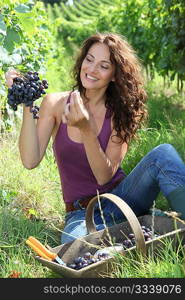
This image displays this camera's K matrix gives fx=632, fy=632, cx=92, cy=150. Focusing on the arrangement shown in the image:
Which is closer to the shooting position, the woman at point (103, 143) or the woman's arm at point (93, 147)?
the woman's arm at point (93, 147)

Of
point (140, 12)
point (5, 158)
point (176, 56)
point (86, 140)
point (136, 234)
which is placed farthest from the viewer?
point (140, 12)

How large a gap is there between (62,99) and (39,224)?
701mm

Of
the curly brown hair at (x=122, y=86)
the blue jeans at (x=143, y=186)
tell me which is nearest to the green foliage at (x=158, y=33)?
the curly brown hair at (x=122, y=86)

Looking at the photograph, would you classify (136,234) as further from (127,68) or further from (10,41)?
(10,41)

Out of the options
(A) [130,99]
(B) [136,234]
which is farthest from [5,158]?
(B) [136,234]

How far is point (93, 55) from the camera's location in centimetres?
324

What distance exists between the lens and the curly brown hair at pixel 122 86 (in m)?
3.27

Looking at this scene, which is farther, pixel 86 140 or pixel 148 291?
pixel 86 140

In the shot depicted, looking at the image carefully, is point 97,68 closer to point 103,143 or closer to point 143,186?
point 103,143

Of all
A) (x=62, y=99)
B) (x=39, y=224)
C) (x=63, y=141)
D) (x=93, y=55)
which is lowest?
(x=39, y=224)

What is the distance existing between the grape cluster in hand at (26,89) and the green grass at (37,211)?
585 millimetres

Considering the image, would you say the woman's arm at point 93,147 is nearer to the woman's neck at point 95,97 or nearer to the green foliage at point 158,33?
the woman's neck at point 95,97

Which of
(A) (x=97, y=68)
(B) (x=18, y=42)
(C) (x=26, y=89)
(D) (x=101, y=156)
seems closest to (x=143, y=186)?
(D) (x=101, y=156)

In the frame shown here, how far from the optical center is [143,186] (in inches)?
125
